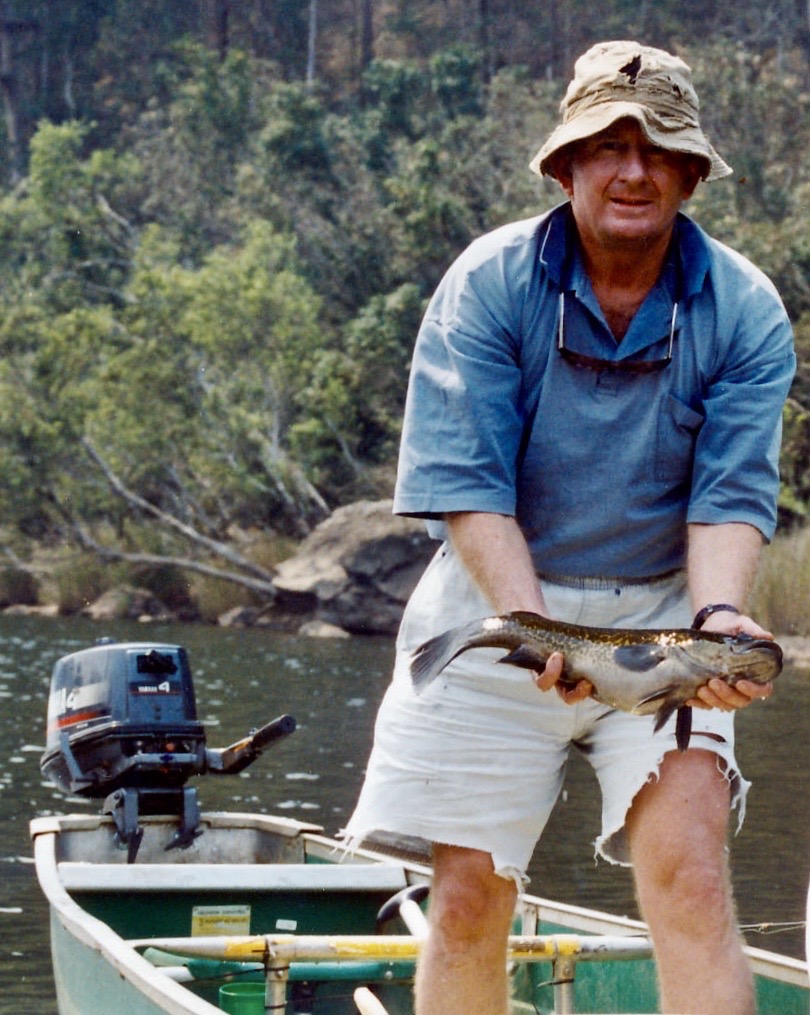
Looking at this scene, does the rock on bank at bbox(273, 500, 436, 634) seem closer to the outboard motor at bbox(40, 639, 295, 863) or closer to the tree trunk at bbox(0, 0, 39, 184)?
the outboard motor at bbox(40, 639, 295, 863)

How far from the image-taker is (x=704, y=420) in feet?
13.4

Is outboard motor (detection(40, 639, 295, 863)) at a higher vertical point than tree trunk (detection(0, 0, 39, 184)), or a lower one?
lower

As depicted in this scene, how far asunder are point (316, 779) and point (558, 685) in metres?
11.4

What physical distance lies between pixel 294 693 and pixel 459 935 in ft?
56.5

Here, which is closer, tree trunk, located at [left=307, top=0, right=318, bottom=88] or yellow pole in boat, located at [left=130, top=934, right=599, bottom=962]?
yellow pole in boat, located at [left=130, top=934, right=599, bottom=962]

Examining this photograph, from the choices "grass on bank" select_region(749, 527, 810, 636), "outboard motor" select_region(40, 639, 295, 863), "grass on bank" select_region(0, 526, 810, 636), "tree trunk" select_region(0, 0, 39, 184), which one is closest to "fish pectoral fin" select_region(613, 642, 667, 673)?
"outboard motor" select_region(40, 639, 295, 863)

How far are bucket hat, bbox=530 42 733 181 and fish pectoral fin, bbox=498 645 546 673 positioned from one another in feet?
3.40

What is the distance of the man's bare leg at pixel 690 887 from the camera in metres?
3.84

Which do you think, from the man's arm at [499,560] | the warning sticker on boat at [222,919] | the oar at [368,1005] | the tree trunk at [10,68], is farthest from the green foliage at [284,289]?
the man's arm at [499,560]

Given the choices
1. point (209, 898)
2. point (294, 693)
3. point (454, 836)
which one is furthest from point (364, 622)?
point (454, 836)

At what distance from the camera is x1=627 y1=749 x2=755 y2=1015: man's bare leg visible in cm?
384

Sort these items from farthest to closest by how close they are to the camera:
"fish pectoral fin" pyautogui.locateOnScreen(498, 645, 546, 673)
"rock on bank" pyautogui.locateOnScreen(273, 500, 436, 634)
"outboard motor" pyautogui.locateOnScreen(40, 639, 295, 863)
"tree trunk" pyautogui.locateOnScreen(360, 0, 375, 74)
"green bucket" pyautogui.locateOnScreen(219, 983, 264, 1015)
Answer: "tree trunk" pyautogui.locateOnScreen(360, 0, 375, 74)
"rock on bank" pyautogui.locateOnScreen(273, 500, 436, 634)
"outboard motor" pyautogui.locateOnScreen(40, 639, 295, 863)
"green bucket" pyautogui.locateOnScreen(219, 983, 264, 1015)
"fish pectoral fin" pyautogui.locateOnScreen(498, 645, 546, 673)

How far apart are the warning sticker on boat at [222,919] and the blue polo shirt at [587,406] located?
327 centimetres

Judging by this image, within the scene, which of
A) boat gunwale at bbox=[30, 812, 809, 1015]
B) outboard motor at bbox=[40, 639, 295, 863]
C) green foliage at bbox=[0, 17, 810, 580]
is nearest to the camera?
boat gunwale at bbox=[30, 812, 809, 1015]
